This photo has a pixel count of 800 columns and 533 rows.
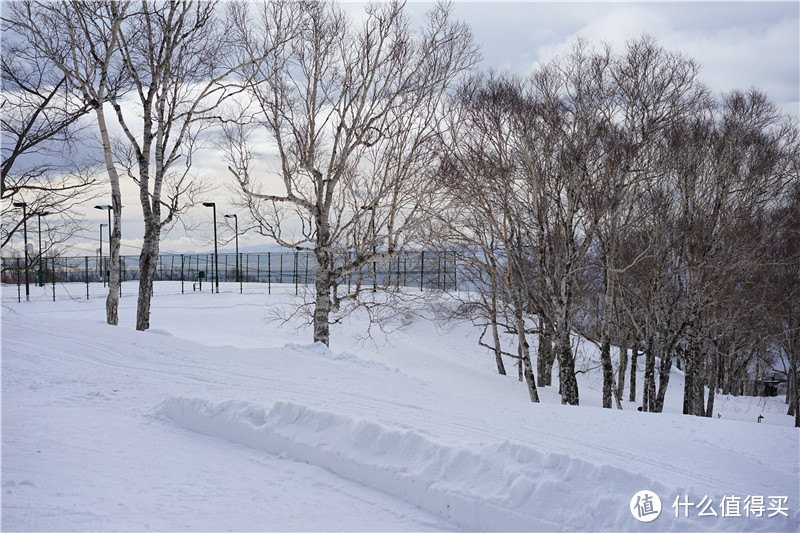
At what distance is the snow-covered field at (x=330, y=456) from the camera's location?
200 inches

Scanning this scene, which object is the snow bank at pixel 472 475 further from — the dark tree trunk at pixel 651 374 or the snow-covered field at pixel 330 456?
the dark tree trunk at pixel 651 374

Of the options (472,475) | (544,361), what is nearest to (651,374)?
(544,361)

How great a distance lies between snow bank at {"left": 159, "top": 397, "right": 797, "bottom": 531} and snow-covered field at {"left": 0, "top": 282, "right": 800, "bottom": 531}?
2 centimetres

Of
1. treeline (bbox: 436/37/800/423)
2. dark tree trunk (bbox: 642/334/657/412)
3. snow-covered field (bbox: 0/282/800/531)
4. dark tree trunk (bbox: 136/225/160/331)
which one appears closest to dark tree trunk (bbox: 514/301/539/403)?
treeline (bbox: 436/37/800/423)

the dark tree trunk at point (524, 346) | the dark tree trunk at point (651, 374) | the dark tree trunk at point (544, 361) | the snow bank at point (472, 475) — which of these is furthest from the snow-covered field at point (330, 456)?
the dark tree trunk at point (544, 361)

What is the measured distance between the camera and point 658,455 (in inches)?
267

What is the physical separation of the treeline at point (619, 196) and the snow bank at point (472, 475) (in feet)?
29.3

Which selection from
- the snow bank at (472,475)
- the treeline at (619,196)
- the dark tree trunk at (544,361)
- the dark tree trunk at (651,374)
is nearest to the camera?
the snow bank at (472,475)

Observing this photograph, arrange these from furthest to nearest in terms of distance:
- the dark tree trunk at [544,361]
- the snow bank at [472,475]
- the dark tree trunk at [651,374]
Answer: the dark tree trunk at [544,361] < the dark tree trunk at [651,374] < the snow bank at [472,475]

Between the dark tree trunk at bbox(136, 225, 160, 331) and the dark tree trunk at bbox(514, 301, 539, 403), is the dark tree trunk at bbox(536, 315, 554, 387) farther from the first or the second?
the dark tree trunk at bbox(136, 225, 160, 331)

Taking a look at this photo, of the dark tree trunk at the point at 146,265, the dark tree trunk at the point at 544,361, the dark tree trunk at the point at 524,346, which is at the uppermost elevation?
the dark tree trunk at the point at 146,265

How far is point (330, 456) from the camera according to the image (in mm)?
6438

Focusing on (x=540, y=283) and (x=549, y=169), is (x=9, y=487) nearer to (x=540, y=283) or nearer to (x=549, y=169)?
(x=549, y=169)

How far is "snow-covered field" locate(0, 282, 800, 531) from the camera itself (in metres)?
5.09
